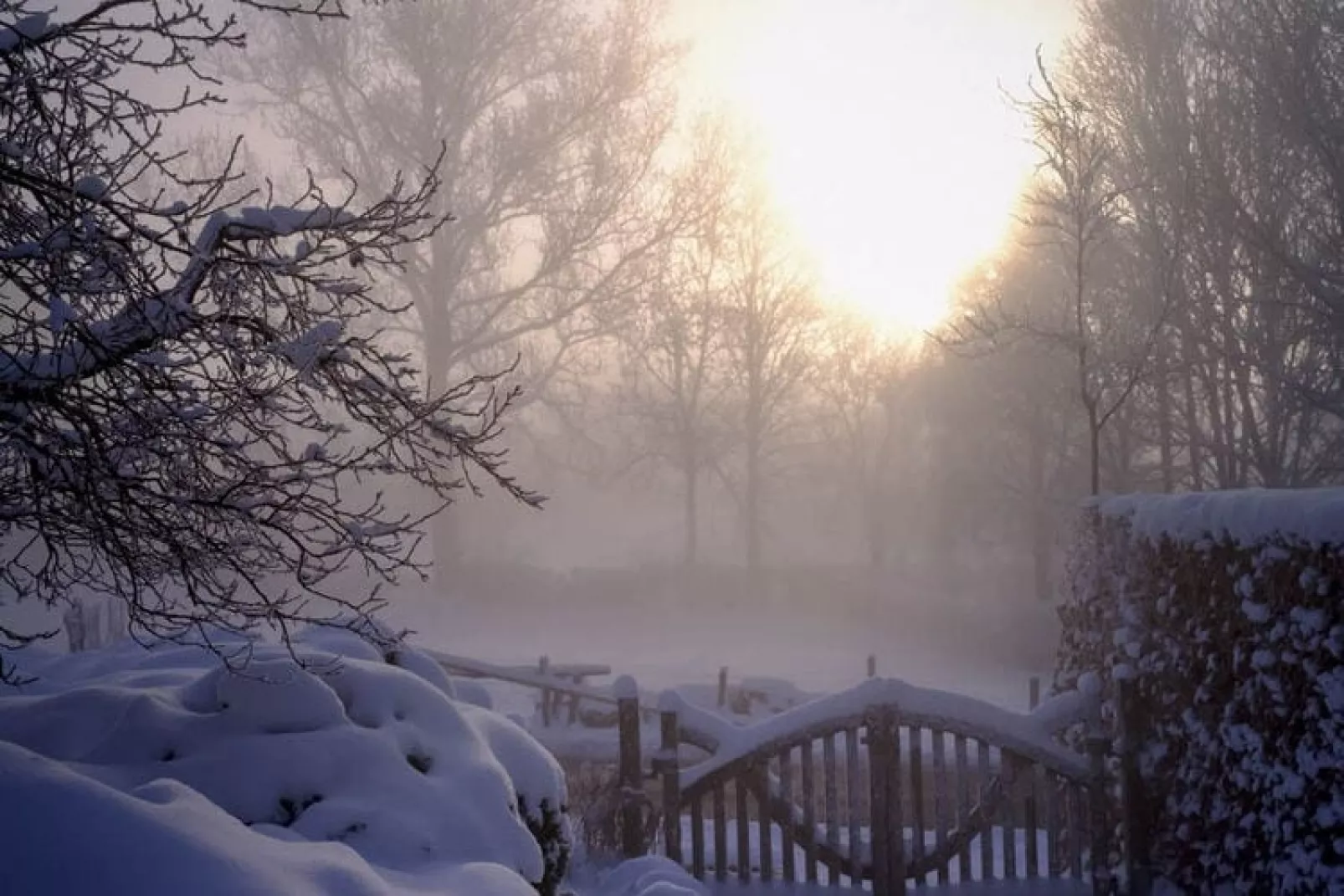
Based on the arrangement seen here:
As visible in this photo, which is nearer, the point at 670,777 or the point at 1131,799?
the point at 1131,799

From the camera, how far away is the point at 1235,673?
5.88 meters

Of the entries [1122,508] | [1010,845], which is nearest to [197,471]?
[1010,845]

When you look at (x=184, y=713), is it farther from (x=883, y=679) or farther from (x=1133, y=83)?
(x=1133, y=83)

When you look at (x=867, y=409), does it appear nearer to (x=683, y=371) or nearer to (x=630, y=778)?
(x=683, y=371)

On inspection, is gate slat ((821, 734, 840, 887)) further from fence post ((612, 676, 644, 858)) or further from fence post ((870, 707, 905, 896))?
fence post ((612, 676, 644, 858))

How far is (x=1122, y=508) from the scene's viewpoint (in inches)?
320

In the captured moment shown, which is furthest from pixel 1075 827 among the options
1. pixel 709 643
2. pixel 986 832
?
pixel 709 643

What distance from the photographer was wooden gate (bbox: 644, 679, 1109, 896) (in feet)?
24.1

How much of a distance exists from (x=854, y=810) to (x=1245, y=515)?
3.24 metres

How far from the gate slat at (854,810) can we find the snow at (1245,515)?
244cm

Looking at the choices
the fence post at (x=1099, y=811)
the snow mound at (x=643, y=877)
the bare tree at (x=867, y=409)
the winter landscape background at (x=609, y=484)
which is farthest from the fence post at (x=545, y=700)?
the bare tree at (x=867, y=409)

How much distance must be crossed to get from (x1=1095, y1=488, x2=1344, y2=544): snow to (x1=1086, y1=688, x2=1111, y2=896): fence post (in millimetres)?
1461

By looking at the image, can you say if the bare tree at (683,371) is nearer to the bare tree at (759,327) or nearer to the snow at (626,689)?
the bare tree at (759,327)

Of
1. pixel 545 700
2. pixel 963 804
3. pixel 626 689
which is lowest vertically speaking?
pixel 545 700
